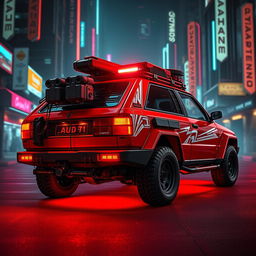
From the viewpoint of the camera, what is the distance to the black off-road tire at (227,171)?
7203 mm

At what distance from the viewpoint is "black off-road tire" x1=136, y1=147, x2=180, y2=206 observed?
4.74m

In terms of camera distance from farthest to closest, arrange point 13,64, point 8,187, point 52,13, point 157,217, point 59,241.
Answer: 1. point 52,13
2. point 13,64
3. point 8,187
4. point 157,217
5. point 59,241

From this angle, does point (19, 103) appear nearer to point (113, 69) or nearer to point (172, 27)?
point (113, 69)

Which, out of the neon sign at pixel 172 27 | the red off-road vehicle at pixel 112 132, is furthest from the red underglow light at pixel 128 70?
the neon sign at pixel 172 27

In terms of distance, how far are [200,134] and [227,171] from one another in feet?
4.55

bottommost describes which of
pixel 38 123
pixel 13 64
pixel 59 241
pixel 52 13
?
pixel 59 241

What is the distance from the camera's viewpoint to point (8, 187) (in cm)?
771

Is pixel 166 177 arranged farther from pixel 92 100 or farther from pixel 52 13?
pixel 52 13

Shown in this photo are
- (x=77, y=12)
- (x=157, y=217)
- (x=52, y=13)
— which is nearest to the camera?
(x=157, y=217)

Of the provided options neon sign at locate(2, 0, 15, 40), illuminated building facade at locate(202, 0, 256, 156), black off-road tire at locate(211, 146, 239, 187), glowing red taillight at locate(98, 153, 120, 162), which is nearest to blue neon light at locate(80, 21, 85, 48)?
illuminated building facade at locate(202, 0, 256, 156)

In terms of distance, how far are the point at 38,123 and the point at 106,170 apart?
1262 millimetres

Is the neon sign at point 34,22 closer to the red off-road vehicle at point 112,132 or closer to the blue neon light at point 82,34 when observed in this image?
the red off-road vehicle at point 112,132

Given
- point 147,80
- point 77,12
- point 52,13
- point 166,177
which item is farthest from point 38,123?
point 77,12

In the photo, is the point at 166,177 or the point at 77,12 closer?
the point at 166,177
